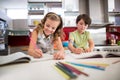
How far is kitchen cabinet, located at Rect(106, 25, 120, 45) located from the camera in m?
2.27

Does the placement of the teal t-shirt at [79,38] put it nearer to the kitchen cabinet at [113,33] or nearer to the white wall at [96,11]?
the kitchen cabinet at [113,33]

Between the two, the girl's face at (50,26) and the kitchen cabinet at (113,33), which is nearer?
the girl's face at (50,26)

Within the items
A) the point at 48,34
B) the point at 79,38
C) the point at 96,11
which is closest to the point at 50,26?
the point at 48,34

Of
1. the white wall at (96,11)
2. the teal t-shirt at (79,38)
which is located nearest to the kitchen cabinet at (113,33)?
the white wall at (96,11)

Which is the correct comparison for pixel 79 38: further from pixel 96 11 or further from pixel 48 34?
pixel 96 11

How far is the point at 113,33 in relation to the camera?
2393mm

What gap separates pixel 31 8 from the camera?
225cm

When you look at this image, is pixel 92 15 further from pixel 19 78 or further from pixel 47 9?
pixel 19 78

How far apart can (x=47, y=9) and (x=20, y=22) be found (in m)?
0.38

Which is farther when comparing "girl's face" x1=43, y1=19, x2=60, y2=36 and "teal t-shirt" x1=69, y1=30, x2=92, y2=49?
"teal t-shirt" x1=69, y1=30, x2=92, y2=49

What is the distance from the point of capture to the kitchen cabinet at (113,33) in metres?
2.27

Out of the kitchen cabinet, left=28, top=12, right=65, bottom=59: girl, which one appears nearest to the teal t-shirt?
left=28, top=12, right=65, bottom=59: girl

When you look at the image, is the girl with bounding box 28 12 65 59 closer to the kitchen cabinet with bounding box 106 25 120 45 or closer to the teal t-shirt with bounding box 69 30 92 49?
the teal t-shirt with bounding box 69 30 92 49

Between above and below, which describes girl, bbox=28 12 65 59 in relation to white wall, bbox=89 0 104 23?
below
